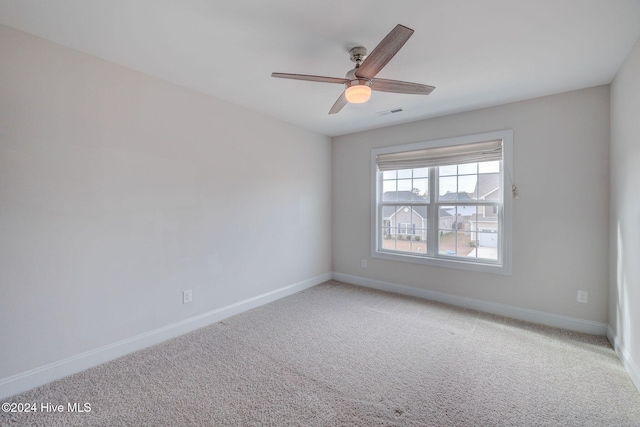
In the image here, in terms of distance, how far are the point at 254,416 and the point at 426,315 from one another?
7.23 ft

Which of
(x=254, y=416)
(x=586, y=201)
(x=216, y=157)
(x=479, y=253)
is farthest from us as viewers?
(x=479, y=253)

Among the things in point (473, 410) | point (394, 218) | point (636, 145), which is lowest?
point (473, 410)

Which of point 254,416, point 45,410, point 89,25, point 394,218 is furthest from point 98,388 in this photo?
point 394,218

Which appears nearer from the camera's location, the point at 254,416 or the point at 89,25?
the point at 254,416

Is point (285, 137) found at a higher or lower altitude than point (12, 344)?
higher

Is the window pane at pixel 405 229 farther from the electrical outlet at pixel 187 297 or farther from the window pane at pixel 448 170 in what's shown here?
the electrical outlet at pixel 187 297

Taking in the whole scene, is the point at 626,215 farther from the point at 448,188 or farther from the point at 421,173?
the point at 421,173

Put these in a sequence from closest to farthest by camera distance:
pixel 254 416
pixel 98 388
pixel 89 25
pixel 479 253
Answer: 1. pixel 254 416
2. pixel 89 25
3. pixel 98 388
4. pixel 479 253

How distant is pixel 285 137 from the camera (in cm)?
377

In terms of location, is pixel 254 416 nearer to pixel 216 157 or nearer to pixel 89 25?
pixel 216 157

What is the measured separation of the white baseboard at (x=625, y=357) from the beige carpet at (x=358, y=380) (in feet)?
0.15

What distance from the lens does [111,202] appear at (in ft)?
7.34

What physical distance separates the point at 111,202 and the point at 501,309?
13.4 feet

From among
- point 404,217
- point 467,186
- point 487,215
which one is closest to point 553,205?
point 487,215
